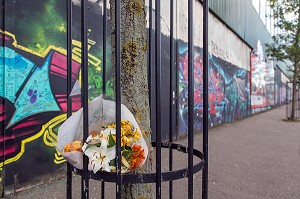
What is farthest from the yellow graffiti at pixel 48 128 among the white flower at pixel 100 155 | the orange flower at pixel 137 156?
the orange flower at pixel 137 156

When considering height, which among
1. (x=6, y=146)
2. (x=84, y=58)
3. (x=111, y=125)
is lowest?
(x=6, y=146)

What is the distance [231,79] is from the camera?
41.3ft

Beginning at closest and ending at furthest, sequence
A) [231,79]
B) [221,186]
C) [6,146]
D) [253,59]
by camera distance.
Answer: [6,146] → [221,186] → [231,79] → [253,59]

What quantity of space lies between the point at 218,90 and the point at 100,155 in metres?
9.87

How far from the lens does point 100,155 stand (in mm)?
1410

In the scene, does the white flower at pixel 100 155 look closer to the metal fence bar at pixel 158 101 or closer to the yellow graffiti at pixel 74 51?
Answer: the metal fence bar at pixel 158 101

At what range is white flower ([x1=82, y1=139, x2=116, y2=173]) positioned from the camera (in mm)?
1391

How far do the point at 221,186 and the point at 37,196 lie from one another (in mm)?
2383

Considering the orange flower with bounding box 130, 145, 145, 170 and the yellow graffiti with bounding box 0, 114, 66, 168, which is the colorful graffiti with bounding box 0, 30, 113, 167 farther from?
the orange flower with bounding box 130, 145, 145, 170

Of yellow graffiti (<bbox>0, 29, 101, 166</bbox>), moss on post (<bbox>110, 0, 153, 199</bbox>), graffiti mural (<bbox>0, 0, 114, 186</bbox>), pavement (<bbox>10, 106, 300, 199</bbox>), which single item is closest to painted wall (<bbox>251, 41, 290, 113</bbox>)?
pavement (<bbox>10, 106, 300, 199</bbox>)

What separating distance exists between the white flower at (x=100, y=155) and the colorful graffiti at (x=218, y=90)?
597 centimetres

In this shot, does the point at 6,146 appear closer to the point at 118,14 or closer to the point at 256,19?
the point at 118,14

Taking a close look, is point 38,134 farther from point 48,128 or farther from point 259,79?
point 259,79

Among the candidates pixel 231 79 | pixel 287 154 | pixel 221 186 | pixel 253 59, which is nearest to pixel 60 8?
pixel 221 186
